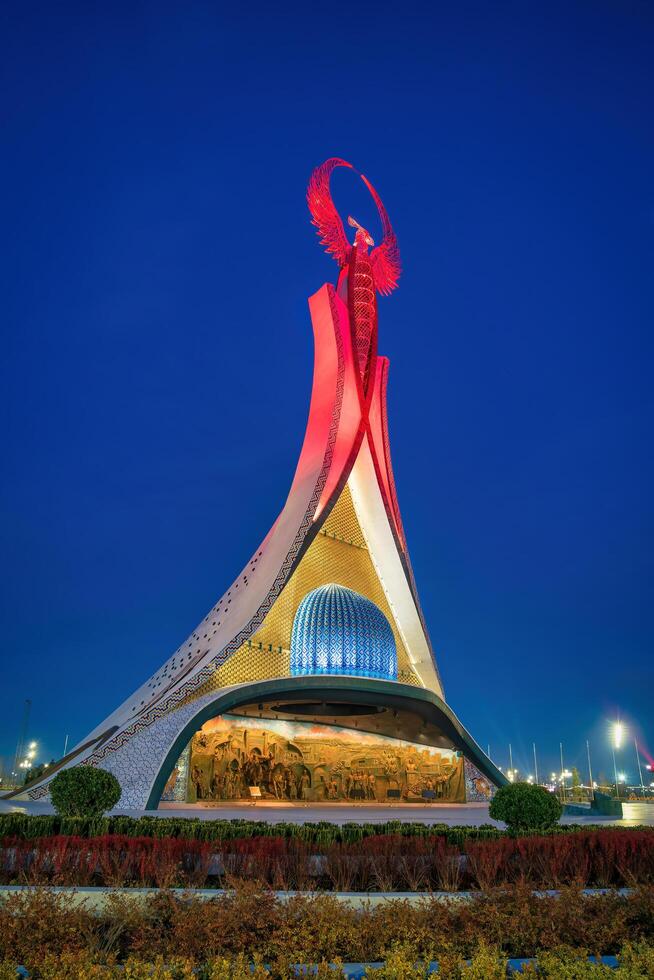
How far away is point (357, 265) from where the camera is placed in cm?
2131

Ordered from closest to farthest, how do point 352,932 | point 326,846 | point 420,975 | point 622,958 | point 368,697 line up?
point 420,975 < point 622,958 < point 352,932 < point 326,846 < point 368,697

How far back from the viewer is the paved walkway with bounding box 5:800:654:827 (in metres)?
10.9

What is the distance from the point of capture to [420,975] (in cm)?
322

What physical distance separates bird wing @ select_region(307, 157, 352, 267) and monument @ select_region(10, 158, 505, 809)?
45mm

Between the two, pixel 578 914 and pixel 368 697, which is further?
pixel 368 697

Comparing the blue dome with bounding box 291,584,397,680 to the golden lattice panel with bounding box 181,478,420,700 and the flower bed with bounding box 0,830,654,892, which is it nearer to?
the golden lattice panel with bounding box 181,478,420,700

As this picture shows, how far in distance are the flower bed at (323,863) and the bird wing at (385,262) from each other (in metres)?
18.3

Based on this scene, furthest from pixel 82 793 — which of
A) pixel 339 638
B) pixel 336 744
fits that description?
pixel 336 744

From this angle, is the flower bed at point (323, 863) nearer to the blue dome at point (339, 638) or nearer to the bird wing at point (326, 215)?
the blue dome at point (339, 638)

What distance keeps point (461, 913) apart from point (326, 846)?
2.18 m

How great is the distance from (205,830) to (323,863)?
1.50 metres

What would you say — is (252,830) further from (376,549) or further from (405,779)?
(376,549)

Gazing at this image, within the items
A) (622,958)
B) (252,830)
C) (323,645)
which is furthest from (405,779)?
(622,958)

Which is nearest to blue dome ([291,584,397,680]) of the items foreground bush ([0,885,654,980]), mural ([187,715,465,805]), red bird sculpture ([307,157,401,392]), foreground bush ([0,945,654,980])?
mural ([187,715,465,805])
